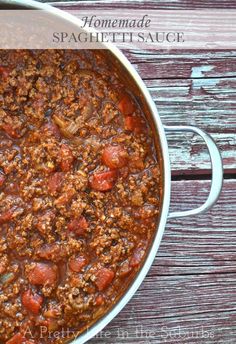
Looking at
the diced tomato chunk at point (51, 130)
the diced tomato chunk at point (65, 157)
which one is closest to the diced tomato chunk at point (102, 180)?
the diced tomato chunk at point (65, 157)

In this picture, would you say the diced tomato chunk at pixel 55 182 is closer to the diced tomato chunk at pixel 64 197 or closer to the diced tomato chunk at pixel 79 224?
the diced tomato chunk at pixel 64 197

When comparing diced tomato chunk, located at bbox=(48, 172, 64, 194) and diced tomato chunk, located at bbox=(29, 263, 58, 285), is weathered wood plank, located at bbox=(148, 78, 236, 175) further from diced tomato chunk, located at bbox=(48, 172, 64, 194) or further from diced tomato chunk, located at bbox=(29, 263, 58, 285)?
diced tomato chunk, located at bbox=(29, 263, 58, 285)

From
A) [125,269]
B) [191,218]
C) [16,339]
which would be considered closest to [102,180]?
[125,269]

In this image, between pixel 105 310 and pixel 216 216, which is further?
pixel 216 216

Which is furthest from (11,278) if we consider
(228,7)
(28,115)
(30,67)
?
(228,7)

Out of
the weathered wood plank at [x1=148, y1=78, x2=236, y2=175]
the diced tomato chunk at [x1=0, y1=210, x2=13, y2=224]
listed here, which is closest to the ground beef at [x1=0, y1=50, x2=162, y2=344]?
the diced tomato chunk at [x1=0, y1=210, x2=13, y2=224]

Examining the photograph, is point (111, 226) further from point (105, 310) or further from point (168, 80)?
point (168, 80)
